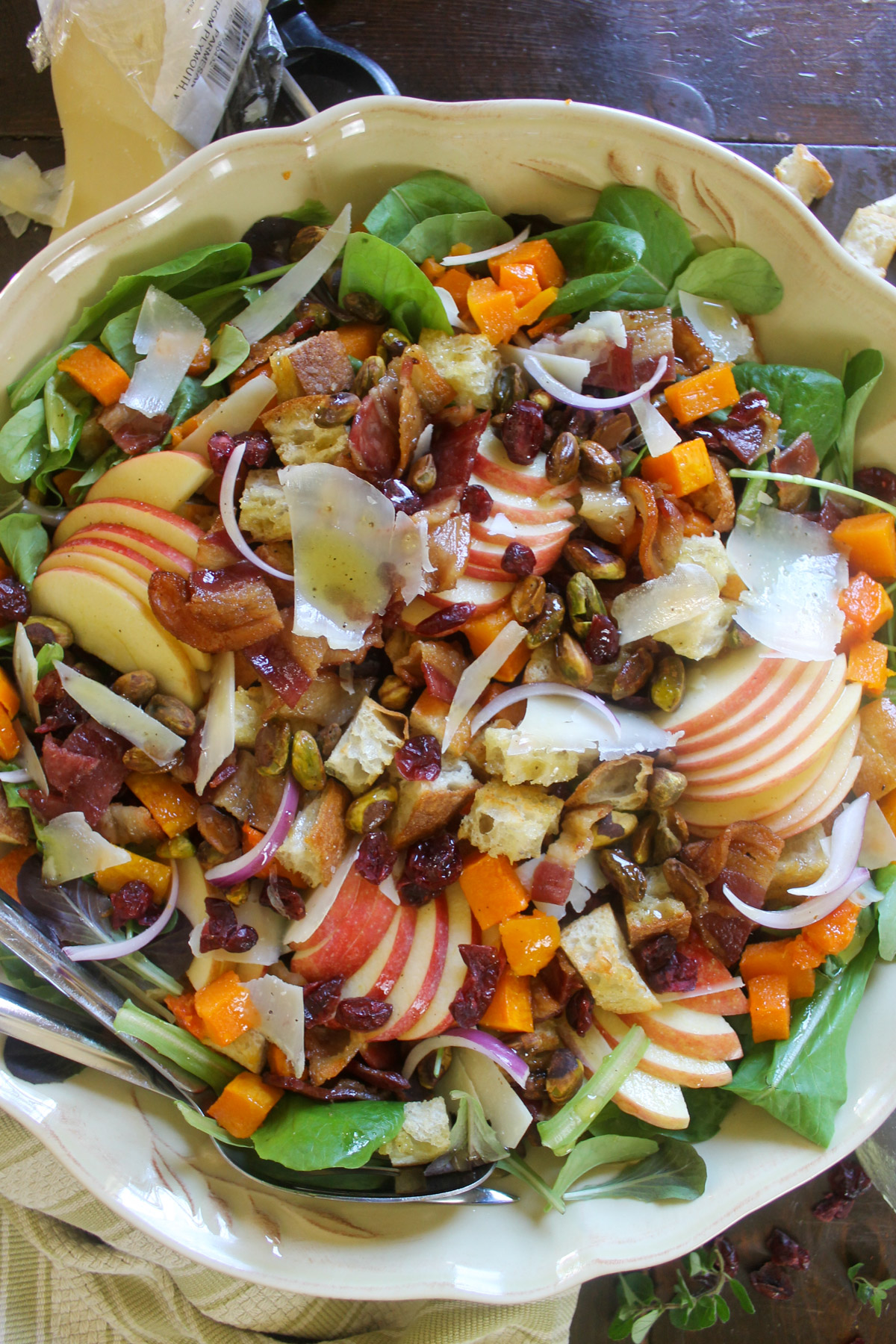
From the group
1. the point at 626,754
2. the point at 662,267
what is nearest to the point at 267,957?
the point at 626,754

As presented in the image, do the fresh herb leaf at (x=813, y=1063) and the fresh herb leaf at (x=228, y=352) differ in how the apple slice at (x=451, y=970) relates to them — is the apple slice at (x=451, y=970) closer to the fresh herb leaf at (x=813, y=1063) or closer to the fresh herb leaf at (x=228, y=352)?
the fresh herb leaf at (x=813, y=1063)

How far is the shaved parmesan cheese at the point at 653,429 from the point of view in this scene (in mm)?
2121

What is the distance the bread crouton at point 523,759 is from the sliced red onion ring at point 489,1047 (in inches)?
24.5

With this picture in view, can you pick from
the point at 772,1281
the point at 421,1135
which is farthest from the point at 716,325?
the point at 772,1281

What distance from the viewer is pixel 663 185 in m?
2.17

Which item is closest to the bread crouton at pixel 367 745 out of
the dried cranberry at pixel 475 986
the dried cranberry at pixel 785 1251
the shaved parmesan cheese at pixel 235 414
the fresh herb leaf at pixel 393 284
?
the dried cranberry at pixel 475 986

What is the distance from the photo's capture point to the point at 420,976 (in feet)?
6.87

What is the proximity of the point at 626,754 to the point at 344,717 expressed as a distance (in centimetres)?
66

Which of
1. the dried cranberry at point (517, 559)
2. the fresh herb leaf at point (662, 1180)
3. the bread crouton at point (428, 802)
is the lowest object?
the fresh herb leaf at point (662, 1180)

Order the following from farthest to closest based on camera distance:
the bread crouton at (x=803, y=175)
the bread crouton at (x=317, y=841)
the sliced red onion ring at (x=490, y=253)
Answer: the bread crouton at (x=803, y=175) → the sliced red onion ring at (x=490, y=253) → the bread crouton at (x=317, y=841)

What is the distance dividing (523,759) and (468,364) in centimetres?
92

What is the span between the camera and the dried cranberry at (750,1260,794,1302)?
265 centimetres

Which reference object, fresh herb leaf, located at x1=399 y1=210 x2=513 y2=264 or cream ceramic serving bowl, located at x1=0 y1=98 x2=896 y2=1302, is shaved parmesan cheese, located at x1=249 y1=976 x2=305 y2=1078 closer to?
cream ceramic serving bowl, located at x1=0 y1=98 x2=896 y2=1302

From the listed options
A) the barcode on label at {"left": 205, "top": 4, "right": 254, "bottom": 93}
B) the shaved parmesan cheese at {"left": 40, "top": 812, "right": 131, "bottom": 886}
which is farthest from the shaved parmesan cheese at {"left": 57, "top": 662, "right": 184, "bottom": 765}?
the barcode on label at {"left": 205, "top": 4, "right": 254, "bottom": 93}
